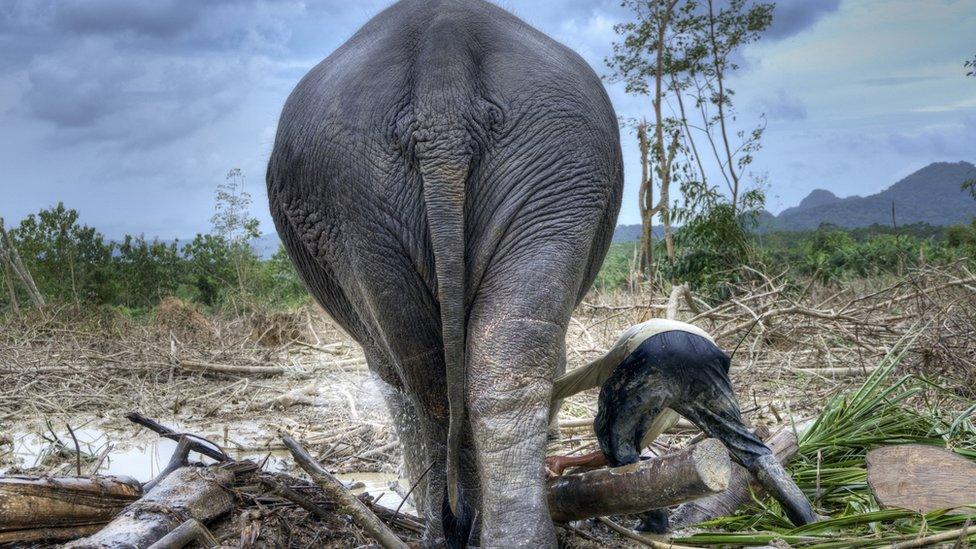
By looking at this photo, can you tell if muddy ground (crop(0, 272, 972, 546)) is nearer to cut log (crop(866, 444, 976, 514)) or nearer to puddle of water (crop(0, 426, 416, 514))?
puddle of water (crop(0, 426, 416, 514))

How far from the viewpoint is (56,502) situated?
307cm

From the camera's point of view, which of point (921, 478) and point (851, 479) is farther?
point (851, 479)

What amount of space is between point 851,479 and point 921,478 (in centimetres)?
34

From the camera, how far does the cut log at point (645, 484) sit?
8.54ft

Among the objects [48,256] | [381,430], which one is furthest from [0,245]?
[381,430]

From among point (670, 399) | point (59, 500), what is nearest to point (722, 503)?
point (670, 399)

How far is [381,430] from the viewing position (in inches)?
233

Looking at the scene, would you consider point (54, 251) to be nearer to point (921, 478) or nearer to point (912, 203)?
point (921, 478)

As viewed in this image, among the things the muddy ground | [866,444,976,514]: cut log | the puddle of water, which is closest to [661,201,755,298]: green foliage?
the muddy ground

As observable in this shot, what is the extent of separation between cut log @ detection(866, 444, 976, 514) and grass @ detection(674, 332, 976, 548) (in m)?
0.07

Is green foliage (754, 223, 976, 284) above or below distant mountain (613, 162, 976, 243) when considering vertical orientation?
below

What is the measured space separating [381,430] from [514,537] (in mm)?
3594

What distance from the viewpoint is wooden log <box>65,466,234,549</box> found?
272cm

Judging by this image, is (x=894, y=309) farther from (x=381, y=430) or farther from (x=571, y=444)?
(x=381, y=430)
